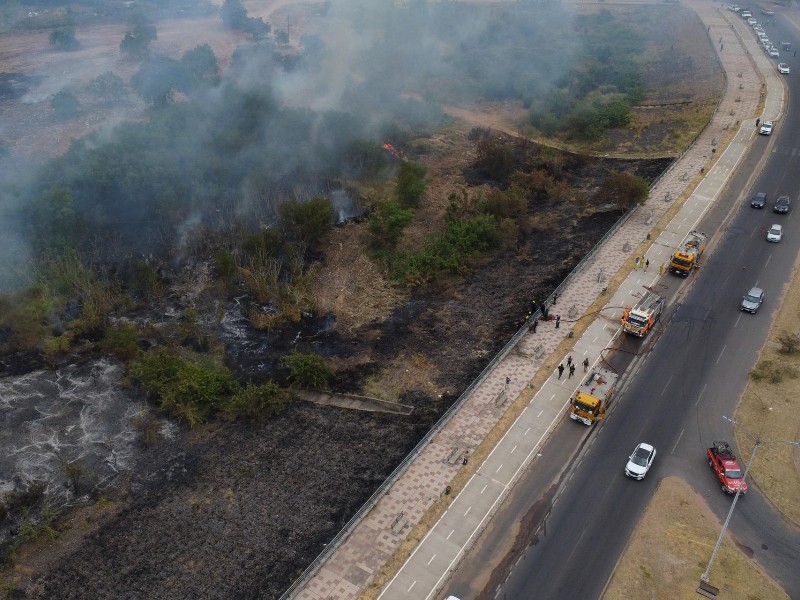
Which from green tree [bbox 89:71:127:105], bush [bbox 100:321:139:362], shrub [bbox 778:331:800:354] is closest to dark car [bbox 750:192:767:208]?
shrub [bbox 778:331:800:354]

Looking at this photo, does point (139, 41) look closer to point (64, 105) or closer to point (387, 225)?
point (64, 105)

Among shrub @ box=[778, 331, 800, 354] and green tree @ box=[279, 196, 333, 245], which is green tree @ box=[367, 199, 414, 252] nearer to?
green tree @ box=[279, 196, 333, 245]

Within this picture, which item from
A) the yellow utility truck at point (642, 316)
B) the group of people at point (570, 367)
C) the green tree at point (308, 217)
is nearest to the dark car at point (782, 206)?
the yellow utility truck at point (642, 316)

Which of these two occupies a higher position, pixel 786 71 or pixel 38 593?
pixel 786 71

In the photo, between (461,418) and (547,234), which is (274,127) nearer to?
(547,234)

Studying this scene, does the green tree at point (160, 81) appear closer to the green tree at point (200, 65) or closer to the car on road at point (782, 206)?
the green tree at point (200, 65)

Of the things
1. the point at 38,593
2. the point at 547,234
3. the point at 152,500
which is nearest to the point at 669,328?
the point at 547,234
